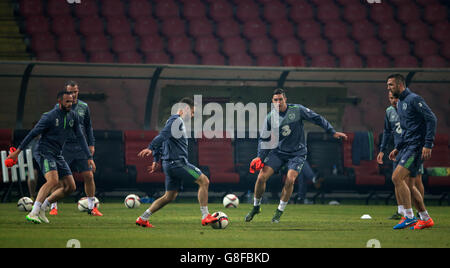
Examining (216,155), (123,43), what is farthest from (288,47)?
(216,155)

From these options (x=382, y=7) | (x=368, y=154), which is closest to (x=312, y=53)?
(x=382, y=7)

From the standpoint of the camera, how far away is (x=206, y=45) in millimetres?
19984

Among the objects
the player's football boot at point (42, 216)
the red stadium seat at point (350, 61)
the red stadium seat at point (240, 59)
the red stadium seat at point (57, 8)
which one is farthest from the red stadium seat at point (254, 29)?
the player's football boot at point (42, 216)

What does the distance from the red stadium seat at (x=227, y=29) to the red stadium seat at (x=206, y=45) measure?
13.3 inches

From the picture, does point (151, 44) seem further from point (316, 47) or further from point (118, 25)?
point (316, 47)

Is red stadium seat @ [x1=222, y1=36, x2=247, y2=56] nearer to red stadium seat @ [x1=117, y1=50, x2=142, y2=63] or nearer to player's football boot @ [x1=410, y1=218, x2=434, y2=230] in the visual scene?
red stadium seat @ [x1=117, y1=50, x2=142, y2=63]

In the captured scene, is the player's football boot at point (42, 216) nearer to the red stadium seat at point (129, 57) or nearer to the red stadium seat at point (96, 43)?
the red stadium seat at point (129, 57)

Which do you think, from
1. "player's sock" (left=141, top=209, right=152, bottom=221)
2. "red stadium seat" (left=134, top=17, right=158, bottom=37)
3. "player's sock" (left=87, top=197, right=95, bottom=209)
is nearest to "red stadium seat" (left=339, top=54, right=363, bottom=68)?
"red stadium seat" (left=134, top=17, right=158, bottom=37)

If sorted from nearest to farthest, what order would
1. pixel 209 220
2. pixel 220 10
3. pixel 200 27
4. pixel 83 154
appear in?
pixel 209 220 → pixel 83 154 → pixel 200 27 → pixel 220 10

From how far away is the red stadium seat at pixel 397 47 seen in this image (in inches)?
807

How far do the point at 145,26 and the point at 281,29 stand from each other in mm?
4202

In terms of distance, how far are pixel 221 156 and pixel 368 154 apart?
3530 mm

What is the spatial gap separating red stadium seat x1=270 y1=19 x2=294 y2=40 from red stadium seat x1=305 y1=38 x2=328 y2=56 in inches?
24.3
